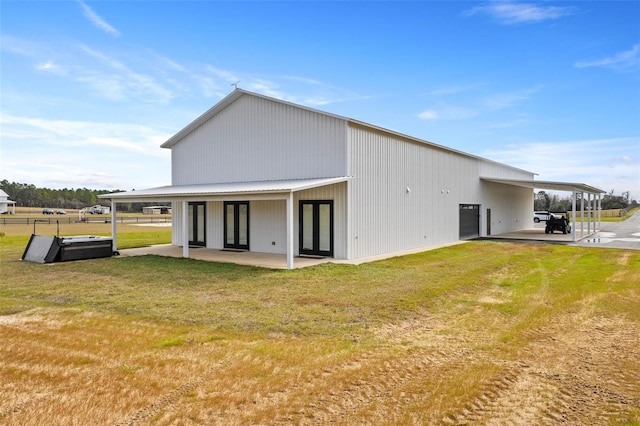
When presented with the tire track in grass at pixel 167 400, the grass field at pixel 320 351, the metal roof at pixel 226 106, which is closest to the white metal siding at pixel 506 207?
the metal roof at pixel 226 106

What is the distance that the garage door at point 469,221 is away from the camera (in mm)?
22016

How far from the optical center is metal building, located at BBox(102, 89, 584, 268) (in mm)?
13852

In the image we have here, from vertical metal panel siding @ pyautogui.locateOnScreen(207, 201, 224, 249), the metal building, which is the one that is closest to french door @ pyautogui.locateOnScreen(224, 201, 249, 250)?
the metal building

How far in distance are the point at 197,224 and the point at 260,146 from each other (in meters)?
4.97

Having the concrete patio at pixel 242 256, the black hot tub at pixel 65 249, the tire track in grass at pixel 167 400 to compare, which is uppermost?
the black hot tub at pixel 65 249

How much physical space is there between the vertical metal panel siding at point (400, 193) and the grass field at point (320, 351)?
14.7 ft

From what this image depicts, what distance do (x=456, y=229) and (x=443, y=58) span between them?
8613mm

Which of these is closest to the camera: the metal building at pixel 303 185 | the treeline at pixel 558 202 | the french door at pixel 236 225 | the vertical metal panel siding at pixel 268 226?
the metal building at pixel 303 185

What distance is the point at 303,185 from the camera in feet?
39.0

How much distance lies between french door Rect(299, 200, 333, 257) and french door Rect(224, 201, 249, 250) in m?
2.97

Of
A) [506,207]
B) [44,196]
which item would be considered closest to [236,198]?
[506,207]

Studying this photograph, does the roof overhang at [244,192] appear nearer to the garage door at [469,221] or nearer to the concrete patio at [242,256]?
the concrete patio at [242,256]

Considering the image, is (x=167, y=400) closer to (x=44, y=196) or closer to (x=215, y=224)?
(x=215, y=224)

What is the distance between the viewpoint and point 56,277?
10750 mm
